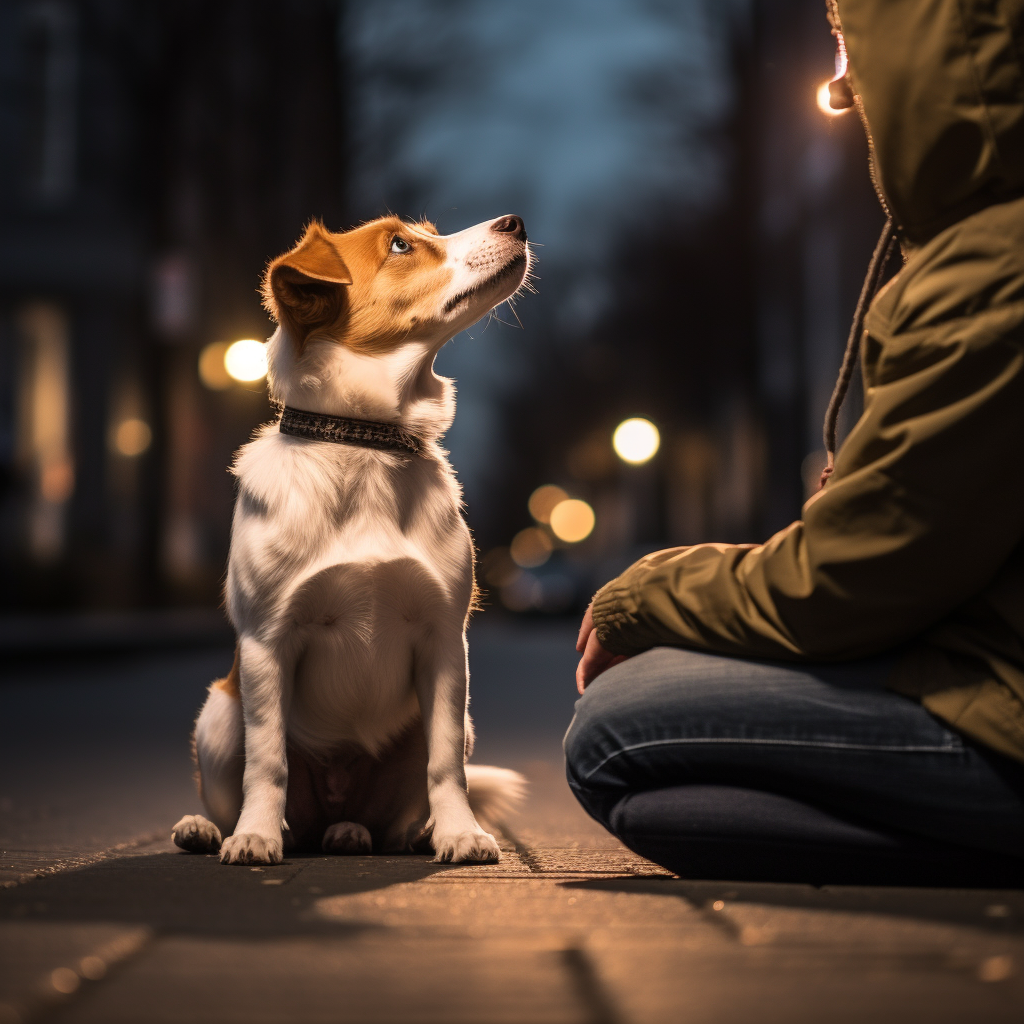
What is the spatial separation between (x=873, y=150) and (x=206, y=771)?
2.13m

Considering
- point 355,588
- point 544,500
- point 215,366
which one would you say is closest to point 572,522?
point 544,500

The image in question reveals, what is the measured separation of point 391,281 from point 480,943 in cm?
199

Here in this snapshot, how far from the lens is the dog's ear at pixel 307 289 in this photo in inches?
142

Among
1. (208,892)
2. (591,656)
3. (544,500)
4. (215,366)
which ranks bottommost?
(544,500)

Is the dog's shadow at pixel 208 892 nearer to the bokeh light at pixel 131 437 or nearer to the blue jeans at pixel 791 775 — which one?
the blue jeans at pixel 791 775

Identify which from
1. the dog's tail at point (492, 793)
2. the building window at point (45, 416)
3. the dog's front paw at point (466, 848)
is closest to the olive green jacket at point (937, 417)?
the dog's front paw at point (466, 848)

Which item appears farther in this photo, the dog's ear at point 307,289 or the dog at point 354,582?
the dog's ear at point 307,289

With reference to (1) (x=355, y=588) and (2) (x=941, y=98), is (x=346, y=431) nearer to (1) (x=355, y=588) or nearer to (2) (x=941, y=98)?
(1) (x=355, y=588)

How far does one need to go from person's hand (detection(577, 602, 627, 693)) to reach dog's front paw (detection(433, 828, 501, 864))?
42cm

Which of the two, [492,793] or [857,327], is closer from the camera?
[857,327]

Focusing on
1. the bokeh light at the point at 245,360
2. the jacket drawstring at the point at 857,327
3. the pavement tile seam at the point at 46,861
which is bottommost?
the pavement tile seam at the point at 46,861

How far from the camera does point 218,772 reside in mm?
3539

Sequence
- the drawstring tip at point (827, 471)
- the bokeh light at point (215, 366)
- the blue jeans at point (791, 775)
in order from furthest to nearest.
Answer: the bokeh light at point (215, 366) → the drawstring tip at point (827, 471) → the blue jeans at point (791, 775)

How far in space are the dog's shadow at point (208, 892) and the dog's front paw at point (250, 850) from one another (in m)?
0.03
